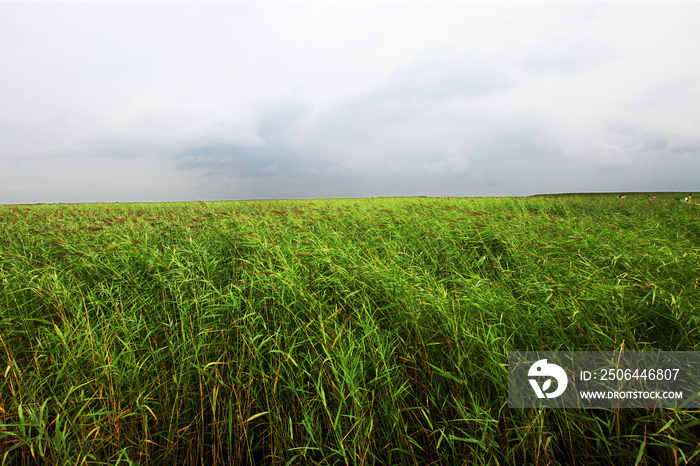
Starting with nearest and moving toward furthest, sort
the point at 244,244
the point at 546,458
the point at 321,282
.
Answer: the point at 546,458 < the point at 321,282 < the point at 244,244

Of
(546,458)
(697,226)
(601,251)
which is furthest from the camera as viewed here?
(697,226)

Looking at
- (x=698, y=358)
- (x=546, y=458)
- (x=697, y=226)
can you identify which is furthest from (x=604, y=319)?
(x=697, y=226)

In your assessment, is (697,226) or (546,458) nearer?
(546,458)

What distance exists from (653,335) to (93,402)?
4571 millimetres

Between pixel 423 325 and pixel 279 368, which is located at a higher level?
pixel 423 325

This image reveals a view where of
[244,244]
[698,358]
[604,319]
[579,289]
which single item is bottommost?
[698,358]

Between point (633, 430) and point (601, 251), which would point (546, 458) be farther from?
point (601, 251)

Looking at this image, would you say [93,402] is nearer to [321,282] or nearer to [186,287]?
[186,287]

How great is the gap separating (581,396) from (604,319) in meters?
1.00

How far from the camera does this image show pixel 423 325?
2.32m

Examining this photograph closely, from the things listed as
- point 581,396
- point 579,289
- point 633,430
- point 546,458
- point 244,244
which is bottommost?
point 546,458

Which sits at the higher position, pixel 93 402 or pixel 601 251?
pixel 601 251

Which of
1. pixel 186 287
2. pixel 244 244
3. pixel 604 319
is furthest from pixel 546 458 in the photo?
pixel 244 244

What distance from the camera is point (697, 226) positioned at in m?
6.31
